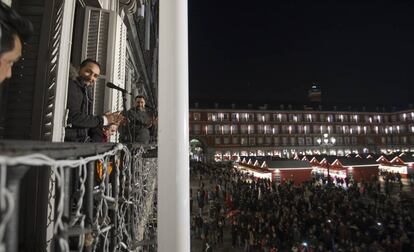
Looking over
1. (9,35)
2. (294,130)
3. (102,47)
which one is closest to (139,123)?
(102,47)

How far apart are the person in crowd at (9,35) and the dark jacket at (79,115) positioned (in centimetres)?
164

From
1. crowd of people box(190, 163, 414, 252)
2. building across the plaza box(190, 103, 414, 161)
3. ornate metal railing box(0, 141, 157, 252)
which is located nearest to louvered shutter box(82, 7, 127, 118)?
ornate metal railing box(0, 141, 157, 252)

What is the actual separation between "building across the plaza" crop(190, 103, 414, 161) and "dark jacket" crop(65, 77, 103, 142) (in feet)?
205

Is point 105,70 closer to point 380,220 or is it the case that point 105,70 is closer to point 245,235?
point 245,235

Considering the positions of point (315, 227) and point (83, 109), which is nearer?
point (83, 109)

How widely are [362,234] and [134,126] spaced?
12471 mm

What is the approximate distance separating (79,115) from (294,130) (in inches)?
2954

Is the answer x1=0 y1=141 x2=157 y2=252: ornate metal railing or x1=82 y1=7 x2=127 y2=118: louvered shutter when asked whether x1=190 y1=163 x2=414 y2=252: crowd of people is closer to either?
x1=82 y1=7 x2=127 y2=118: louvered shutter

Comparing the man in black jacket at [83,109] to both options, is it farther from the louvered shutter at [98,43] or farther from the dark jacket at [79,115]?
the louvered shutter at [98,43]

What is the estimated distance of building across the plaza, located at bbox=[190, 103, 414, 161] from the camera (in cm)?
6816

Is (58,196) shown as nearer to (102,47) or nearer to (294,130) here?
(102,47)

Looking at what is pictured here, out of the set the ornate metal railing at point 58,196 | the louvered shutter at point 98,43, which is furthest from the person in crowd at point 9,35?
the louvered shutter at point 98,43

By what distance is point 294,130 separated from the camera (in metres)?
73.8

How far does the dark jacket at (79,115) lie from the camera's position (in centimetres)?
268
